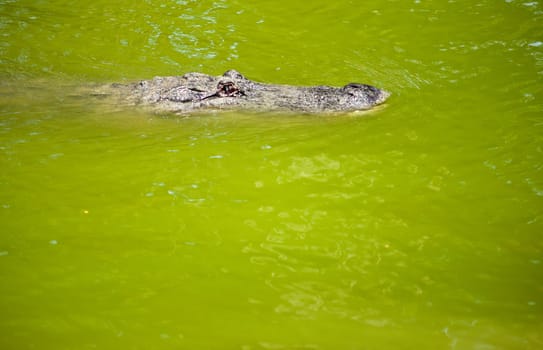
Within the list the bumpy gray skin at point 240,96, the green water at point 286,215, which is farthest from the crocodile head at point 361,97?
the green water at point 286,215

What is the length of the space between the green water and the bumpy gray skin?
9.8 inches

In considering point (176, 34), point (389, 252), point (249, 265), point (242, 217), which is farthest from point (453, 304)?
point (176, 34)

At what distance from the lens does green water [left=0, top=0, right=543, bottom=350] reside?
3021 millimetres

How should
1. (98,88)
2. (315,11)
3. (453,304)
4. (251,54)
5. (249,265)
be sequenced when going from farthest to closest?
(315,11) < (251,54) < (98,88) < (249,265) < (453,304)

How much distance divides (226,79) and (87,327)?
4344 millimetres

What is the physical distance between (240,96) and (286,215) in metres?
2.93

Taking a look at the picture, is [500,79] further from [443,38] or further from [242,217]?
[242,217]

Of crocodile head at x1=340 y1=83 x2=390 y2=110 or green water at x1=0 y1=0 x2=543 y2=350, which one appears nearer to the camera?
green water at x1=0 y1=0 x2=543 y2=350

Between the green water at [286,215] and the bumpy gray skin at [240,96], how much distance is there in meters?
0.25

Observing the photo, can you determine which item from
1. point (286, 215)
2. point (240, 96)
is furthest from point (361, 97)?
point (286, 215)

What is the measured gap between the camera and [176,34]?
9.50 m

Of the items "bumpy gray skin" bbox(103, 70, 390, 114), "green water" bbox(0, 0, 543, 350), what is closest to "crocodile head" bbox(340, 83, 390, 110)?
"bumpy gray skin" bbox(103, 70, 390, 114)

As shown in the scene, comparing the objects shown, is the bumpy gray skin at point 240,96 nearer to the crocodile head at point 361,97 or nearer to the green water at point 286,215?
the crocodile head at point 361,97

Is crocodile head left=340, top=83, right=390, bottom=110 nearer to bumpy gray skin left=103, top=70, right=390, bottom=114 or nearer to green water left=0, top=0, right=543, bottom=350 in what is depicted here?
bumpy gray skin left=103, top=70, right=390, bottom=114
